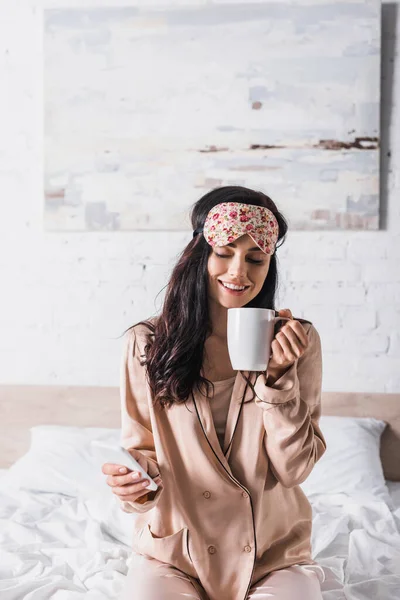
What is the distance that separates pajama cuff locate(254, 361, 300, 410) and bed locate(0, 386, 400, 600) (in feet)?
1.48

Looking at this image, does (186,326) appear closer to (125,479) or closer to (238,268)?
(238,268)

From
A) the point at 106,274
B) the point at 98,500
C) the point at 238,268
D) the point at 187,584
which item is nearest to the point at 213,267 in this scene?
the point at 238,268

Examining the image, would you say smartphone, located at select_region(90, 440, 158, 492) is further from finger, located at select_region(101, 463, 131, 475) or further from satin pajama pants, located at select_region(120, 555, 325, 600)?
satin pajama pants, located at select_region(120, 555, 325, 600)

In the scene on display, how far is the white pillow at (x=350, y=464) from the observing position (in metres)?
2.12

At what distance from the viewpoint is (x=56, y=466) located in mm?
2205

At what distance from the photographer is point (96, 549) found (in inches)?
65.4

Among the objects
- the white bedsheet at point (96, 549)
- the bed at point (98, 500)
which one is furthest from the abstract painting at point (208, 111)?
the white bedsheet at point (96, 549)

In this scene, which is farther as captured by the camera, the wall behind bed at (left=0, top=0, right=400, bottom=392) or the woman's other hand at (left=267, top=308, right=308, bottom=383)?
the wall behind bed at (left=0, top=0, right=400, bottom=392)

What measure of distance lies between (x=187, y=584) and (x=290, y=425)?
0.33 m

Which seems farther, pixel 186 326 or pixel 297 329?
pixel 186 326

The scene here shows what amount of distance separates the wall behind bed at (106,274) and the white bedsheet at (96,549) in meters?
0.62

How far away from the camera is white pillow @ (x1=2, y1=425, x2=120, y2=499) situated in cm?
214

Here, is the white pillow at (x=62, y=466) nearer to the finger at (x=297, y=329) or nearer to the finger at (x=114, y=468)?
the finger at (x=114, y=468)

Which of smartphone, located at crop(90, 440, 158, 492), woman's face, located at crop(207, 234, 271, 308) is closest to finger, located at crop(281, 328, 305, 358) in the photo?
woman's face, located at crop(207, 234, 271, 308)
